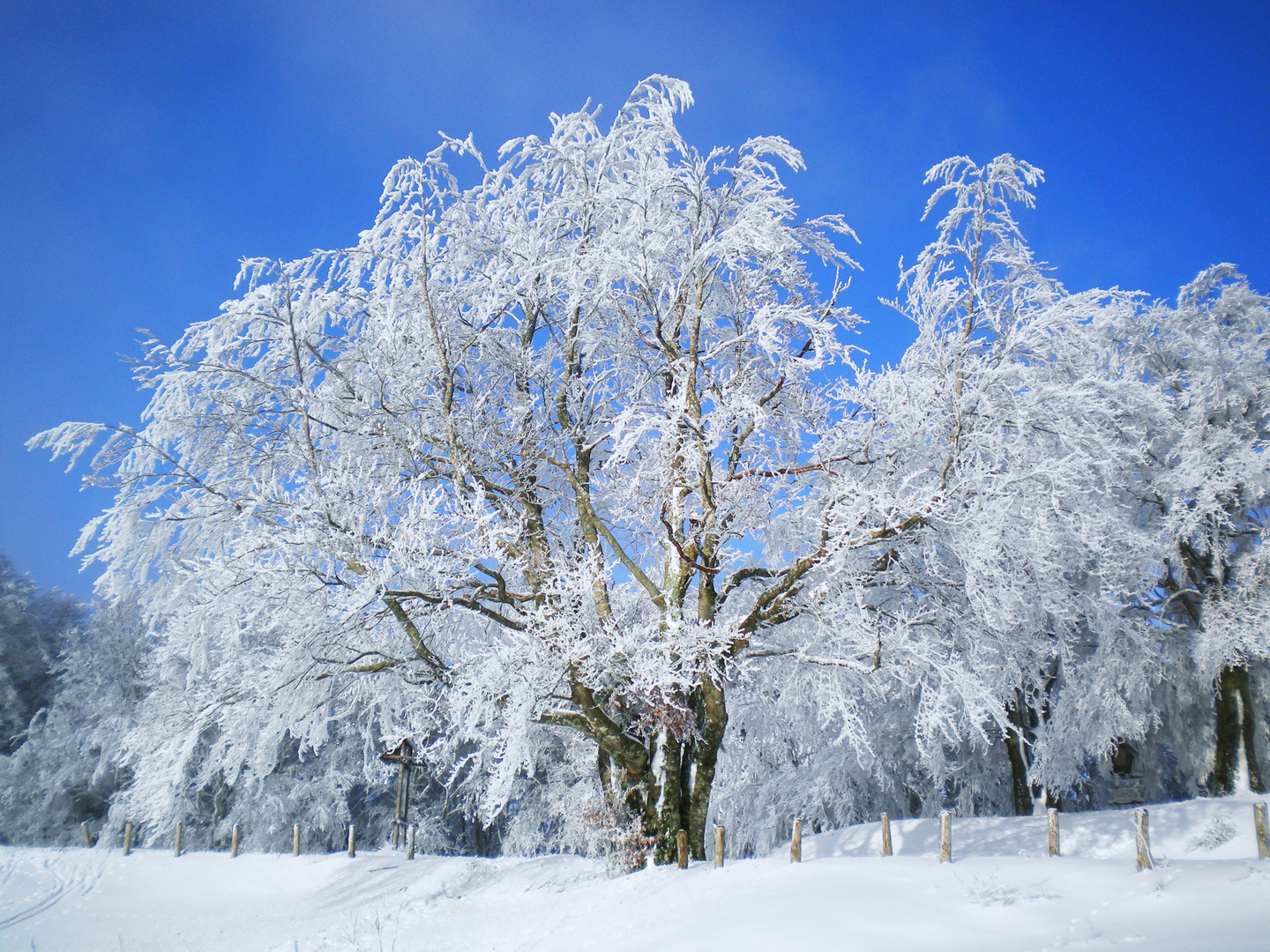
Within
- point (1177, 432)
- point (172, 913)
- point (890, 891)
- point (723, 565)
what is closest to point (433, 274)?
point (723, 565)

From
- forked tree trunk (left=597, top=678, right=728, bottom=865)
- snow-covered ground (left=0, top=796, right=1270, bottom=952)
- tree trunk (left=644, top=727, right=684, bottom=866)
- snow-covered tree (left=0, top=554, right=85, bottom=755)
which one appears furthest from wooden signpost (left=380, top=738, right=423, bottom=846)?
snow-covered tree (left=0, top=554, right=85, bottom=755)

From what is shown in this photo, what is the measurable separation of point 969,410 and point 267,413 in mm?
8907

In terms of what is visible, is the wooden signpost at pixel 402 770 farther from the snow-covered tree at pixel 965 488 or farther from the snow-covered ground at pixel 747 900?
the snow-covered tree at pixel 965 488

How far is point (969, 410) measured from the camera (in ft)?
28.1

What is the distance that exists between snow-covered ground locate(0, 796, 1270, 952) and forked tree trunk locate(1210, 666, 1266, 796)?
0.84m

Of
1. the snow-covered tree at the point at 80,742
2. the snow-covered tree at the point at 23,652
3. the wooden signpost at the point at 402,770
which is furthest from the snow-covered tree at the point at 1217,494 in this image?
the snow-covered tree at the point at 23,652

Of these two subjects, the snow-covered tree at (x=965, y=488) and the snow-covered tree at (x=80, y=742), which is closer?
the snow-covered tree at (x=965, y=488)

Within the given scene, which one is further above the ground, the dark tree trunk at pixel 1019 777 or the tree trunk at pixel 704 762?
the tree trunk at pixel 704 762

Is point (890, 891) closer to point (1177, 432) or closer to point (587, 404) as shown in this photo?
point (587, 404)

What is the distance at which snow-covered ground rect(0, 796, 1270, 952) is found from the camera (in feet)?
18.2

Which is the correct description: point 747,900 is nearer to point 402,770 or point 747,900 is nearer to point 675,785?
point 675,785

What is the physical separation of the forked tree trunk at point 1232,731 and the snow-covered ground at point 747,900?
841 millimetres

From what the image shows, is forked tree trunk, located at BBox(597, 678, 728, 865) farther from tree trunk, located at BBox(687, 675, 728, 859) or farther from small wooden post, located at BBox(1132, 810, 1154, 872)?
small wooden post, located at BBox(1132, 810, 1154, 872)

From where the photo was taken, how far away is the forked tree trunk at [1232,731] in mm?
13750
